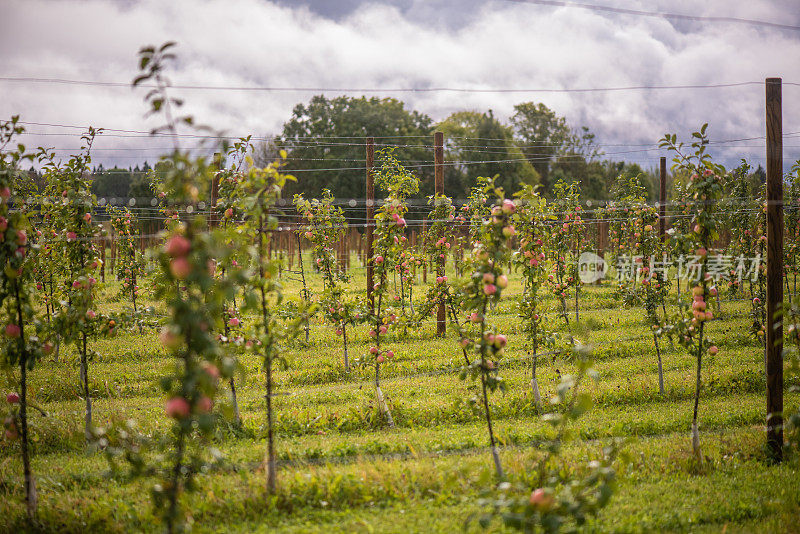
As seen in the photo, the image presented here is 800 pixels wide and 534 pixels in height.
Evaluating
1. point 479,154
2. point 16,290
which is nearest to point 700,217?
point 16,290

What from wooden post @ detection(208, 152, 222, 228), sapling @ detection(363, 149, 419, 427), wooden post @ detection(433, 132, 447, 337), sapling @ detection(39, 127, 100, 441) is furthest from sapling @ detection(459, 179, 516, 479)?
wooden post @ detection(433, 132, 447, 337)

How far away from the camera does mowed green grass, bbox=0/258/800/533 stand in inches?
172

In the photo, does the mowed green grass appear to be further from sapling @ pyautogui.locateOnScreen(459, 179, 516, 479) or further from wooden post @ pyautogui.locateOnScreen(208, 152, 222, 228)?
wooden post @ pyautogui.locateOnScreen(208, 152, 222, 228)

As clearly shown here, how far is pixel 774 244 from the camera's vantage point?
5.85 m

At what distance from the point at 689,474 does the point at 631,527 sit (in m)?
1.51

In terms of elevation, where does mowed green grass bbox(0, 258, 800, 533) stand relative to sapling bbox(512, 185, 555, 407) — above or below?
below

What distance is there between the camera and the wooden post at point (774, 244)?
5746 mm

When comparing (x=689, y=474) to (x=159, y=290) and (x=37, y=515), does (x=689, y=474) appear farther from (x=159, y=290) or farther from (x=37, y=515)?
(x=37, y=515)

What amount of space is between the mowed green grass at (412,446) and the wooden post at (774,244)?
352 millimetres

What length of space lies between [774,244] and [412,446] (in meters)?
4.46

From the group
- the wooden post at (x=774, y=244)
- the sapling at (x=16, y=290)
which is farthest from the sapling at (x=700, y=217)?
the sapling at (x=16, y=290)

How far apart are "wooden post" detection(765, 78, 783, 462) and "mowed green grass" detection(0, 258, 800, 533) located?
0.35m

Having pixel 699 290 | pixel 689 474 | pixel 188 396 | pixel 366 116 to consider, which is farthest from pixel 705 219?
pixel 366 116

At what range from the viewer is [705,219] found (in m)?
5.55
